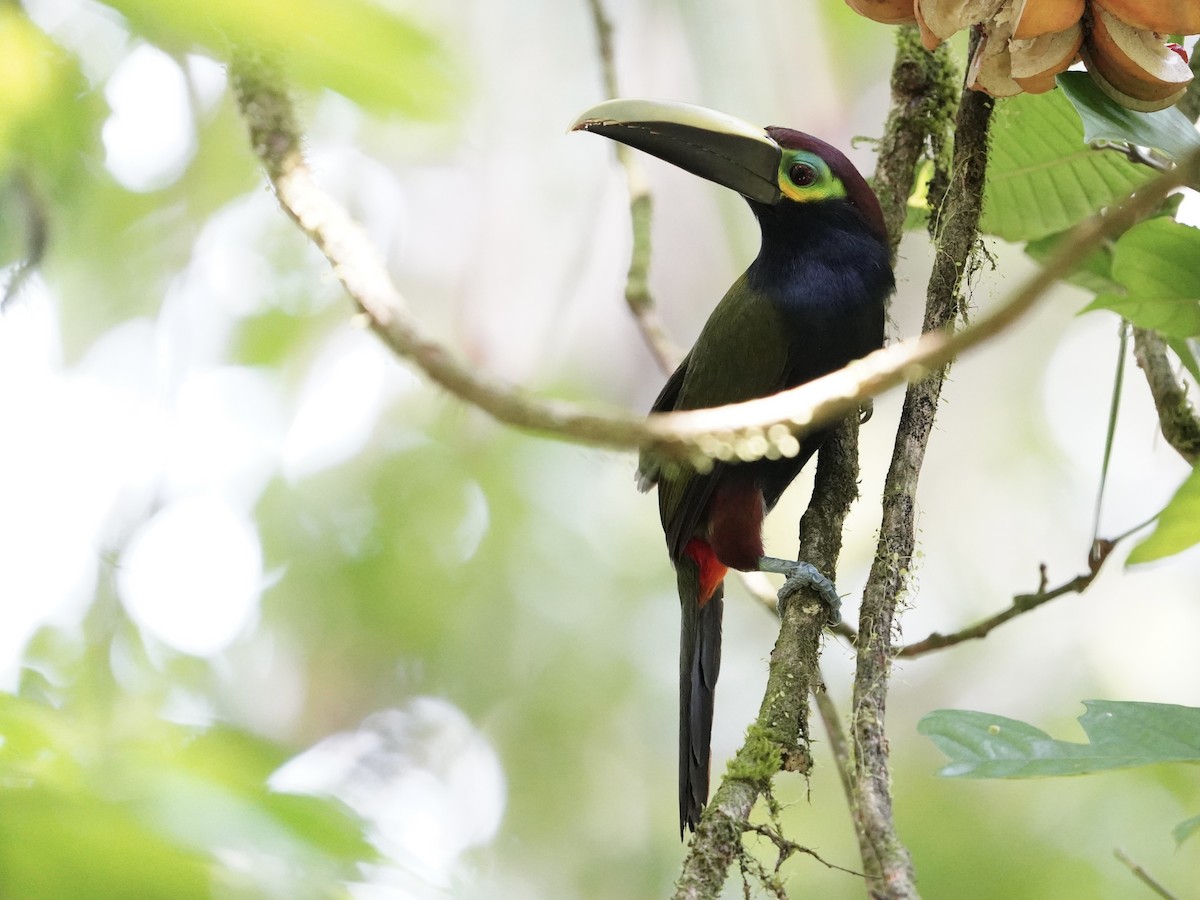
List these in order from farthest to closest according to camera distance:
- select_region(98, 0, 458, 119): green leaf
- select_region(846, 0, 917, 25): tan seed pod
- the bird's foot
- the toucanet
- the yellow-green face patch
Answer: the yellow-green face patch, the toucanet, the bird's foot, select_region(846, 0, 917, 25): tan seed pod, select_region(98, 0, 458, 119): green leaf

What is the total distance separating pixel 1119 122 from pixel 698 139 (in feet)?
3.95

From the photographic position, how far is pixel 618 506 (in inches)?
260

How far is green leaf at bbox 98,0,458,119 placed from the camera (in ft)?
2.51

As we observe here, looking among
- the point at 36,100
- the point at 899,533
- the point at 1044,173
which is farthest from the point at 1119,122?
the point at 36,100

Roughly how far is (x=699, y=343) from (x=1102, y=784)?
3.70 meters

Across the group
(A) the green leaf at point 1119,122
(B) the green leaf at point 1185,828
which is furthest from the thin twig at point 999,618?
(B) the green leaf at point 1185,828

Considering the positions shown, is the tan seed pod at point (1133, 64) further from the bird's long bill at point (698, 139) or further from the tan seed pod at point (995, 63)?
the bird's long bill at point (698, 139)

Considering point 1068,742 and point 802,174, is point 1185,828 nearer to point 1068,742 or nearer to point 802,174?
point 1068,742

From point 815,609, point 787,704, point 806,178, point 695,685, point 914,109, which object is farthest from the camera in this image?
point 695,685

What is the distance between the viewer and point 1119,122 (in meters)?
1.66

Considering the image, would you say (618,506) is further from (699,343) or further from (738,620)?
(699,343)

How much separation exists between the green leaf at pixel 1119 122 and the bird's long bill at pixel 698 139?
3.51ft

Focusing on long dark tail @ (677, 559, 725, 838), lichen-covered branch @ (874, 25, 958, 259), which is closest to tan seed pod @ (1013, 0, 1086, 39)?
lichen-covered branch @ (874, 25, 958, 259)

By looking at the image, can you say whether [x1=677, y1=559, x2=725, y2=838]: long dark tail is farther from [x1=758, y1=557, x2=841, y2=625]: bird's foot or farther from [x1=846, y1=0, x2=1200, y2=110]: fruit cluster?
[x1=846, y1=0, x2=1200, y2=110]: fruit cluster
